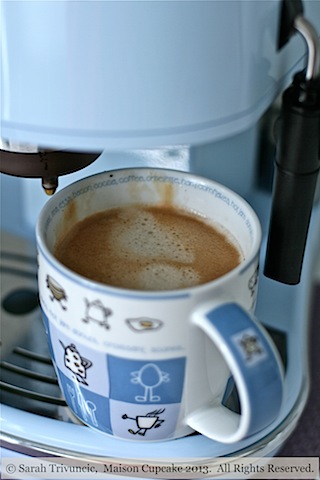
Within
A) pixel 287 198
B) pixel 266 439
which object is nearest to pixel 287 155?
pixel 287 198

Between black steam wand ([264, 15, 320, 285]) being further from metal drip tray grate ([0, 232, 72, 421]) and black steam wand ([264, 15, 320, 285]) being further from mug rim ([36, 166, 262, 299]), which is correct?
metal drip tray grate ([0, 232, 72, 421])

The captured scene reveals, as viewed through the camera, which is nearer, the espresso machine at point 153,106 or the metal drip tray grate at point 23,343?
the espresso machine at point 153,106

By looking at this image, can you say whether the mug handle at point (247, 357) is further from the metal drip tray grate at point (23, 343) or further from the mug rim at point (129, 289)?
the metal drip tray grate at point (23, 343)

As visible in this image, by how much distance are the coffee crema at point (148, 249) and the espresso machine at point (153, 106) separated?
0.10ft

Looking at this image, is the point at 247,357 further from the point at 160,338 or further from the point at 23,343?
the point at 23,343

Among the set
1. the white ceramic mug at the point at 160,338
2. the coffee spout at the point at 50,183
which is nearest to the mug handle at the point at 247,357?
the white ceramic mug at the point at 160,338

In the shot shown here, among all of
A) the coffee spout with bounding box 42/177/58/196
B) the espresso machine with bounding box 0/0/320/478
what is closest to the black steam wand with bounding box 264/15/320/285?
the espresso machine with bounding box 0/0/320/478

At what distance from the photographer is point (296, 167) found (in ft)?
1.04

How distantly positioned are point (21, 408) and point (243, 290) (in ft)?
0.47

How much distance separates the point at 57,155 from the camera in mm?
354

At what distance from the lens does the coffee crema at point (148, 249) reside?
1.12 ft

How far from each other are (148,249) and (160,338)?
0.07 meters

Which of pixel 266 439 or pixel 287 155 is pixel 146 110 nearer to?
pixel 287 155

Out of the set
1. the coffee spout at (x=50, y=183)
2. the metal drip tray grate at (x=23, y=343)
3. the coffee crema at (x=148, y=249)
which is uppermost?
the coffee spout at (x=50, y=183)
